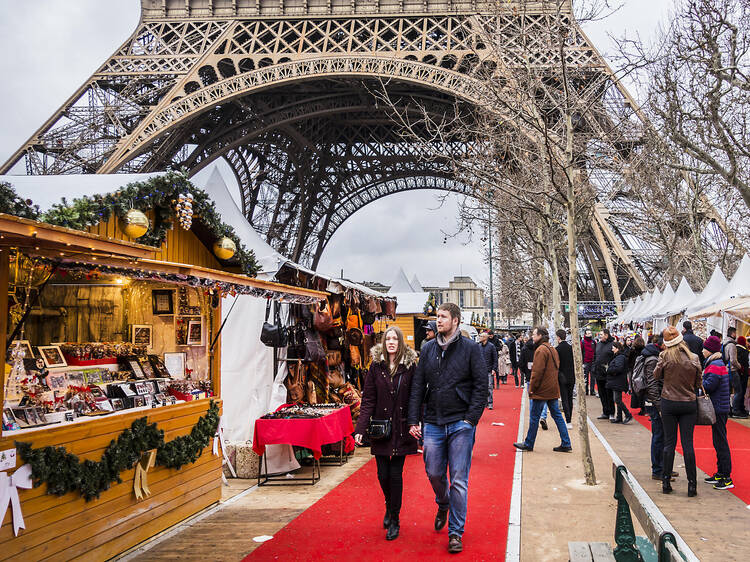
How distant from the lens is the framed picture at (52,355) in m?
5.51

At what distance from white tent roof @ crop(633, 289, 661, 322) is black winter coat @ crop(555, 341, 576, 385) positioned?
810cm

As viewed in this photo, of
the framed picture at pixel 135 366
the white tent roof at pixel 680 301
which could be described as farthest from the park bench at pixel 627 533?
the white tent roof at pixel 680 301

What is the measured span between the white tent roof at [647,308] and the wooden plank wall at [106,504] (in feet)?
52.6

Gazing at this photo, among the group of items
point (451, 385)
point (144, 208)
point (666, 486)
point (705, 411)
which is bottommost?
point (666, 486)

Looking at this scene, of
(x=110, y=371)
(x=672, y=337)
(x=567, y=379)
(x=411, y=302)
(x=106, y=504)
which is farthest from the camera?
(x=411, y=302)

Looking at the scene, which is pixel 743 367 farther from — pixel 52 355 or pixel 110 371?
pixel 52 355

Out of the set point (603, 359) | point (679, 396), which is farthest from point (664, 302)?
point (679, 396)

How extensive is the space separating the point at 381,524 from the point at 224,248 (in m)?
3.61

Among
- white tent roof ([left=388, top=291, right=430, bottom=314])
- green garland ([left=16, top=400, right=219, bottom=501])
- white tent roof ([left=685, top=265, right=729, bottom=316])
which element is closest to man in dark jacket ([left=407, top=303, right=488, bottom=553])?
green garland ([left=16, top=400, right=219, bottom=501])

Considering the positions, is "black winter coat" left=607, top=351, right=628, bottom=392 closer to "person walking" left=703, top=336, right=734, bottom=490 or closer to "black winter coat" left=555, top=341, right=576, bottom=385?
"black winter coat" left=555, top=341, right=576, bottom=385

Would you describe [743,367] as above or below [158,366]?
below

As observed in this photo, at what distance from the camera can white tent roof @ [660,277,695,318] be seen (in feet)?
52.0

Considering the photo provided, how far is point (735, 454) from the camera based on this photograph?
28.5 ft

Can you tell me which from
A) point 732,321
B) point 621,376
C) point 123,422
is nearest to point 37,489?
point 123,422
